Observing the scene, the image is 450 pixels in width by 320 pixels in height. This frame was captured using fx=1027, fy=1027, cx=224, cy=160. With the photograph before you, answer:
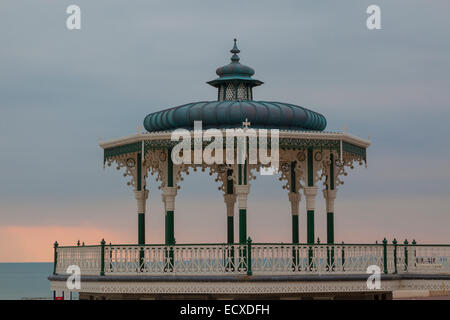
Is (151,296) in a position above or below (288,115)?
below

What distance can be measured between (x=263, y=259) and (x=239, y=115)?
15.3 feet

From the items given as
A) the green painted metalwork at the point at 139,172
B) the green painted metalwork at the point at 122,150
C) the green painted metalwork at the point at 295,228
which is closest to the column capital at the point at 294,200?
the green painted metalwork at the point at 295,228

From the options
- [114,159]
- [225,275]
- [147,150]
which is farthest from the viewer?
[114,159]

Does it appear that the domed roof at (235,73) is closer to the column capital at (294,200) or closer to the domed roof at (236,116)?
the domed roof at (236,116)

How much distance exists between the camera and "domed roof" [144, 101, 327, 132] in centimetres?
3083

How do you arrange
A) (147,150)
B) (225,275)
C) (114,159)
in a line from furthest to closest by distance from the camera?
1. (114,159)
2. (147,150)
3. (225,275)

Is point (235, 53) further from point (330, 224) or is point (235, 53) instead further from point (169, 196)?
point (330, 224)

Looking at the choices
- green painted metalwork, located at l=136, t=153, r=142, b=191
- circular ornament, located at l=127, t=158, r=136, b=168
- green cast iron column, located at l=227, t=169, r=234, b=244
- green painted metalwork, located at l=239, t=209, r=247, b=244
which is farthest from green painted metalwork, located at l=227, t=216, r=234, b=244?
green painted metalwork, located at l=239, t=209, r=247, b=244

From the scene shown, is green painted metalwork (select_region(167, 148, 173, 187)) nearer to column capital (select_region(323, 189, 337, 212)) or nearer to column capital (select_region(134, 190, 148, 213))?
column capital (select_region(134, 190, 148, 213))
